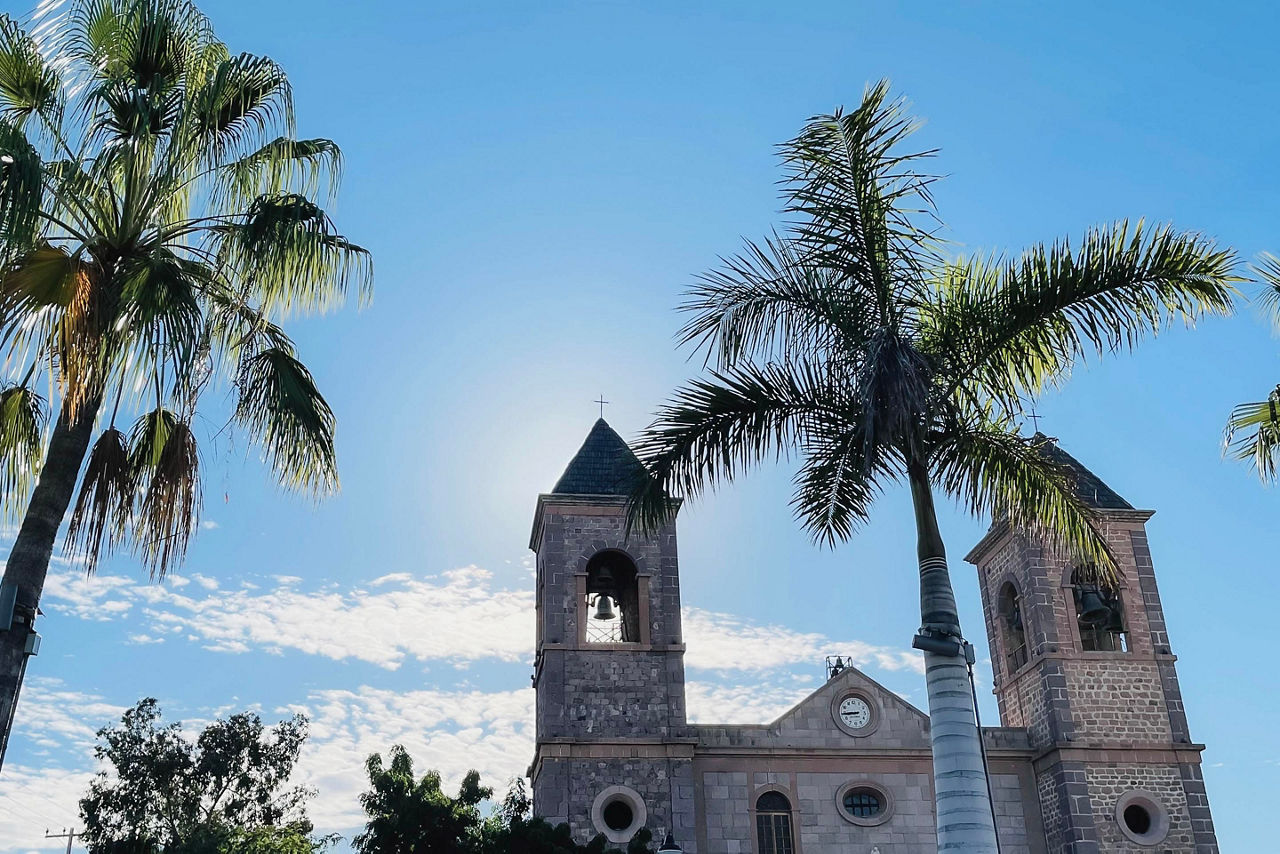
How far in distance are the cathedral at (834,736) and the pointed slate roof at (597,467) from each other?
88 mm

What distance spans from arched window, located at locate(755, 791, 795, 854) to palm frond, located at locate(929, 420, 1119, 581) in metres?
13.6

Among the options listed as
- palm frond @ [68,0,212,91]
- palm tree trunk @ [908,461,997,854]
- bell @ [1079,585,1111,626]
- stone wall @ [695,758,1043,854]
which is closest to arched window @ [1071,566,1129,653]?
bell @ [1079,585,1111,626]

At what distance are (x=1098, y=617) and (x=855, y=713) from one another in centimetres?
560

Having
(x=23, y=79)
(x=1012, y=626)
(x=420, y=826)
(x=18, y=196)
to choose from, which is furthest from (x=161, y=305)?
(x=1012, y=626)

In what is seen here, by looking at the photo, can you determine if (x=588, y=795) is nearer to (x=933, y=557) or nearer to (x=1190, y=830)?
(x=1190, y=830)

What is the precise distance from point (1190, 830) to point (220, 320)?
72.1ft

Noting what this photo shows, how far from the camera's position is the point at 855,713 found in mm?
25453

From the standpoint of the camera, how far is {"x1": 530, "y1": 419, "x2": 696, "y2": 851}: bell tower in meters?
23.4

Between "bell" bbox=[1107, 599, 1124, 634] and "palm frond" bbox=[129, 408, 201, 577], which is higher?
"bell" bbox=[1107, 599, 1124, 634]

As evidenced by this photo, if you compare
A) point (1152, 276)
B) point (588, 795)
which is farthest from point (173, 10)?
point (588, 795)

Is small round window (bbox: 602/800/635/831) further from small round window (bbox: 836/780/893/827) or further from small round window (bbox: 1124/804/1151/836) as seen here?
small round window (bbox: 1124/804/1151/836)

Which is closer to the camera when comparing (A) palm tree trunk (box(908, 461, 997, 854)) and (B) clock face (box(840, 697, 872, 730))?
(A) palm tree trunk (box(908, 461, 997, 854))

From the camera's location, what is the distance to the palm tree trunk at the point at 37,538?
8.05 meters

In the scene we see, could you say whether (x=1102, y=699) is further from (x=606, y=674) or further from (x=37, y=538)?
(x=37, y=538)
